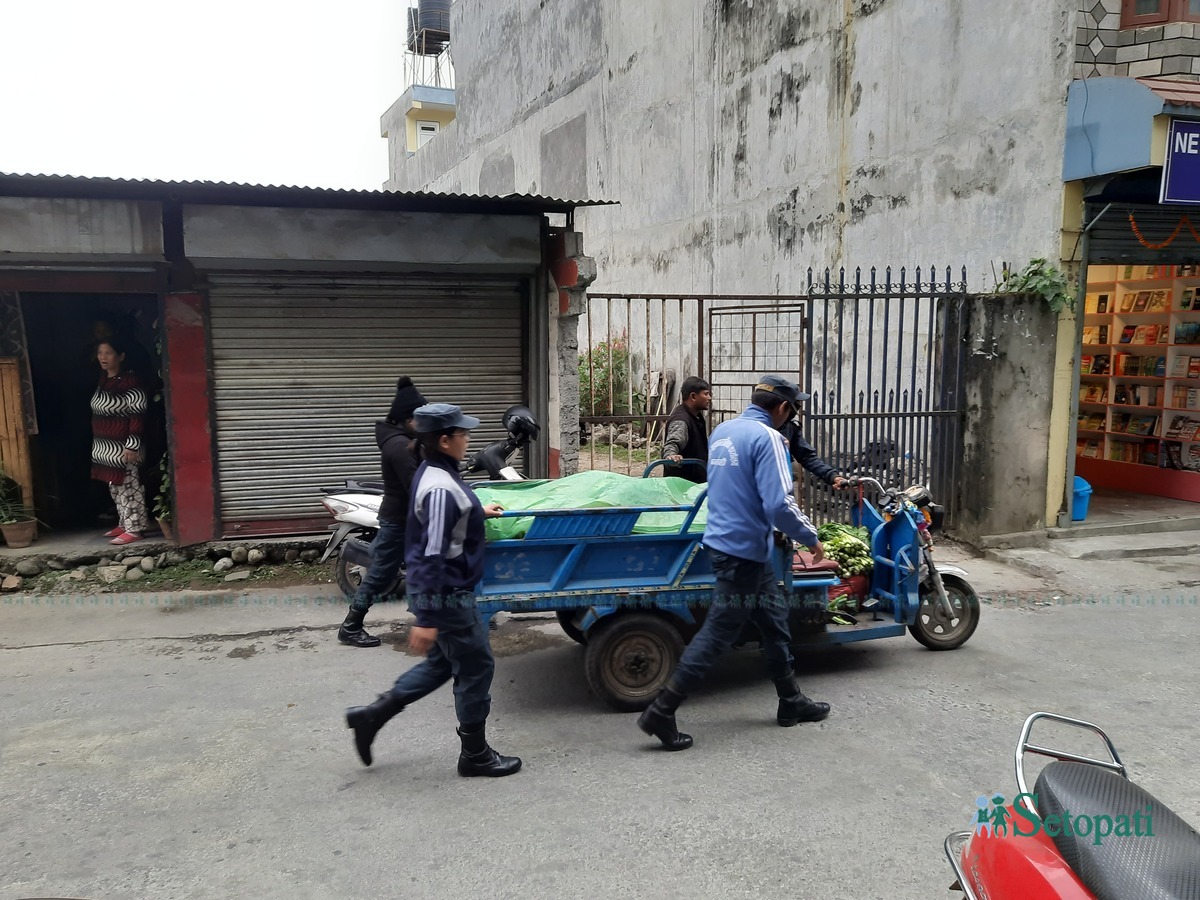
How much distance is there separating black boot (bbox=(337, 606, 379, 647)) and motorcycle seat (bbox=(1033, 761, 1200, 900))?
4.61 m

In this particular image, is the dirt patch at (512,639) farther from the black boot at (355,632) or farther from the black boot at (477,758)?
the black boot at (477,758)

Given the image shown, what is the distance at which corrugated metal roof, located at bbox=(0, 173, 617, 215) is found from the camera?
6.67 metres

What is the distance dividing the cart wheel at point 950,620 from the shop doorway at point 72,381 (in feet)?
22.7

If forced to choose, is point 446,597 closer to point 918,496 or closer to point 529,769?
point 529,769

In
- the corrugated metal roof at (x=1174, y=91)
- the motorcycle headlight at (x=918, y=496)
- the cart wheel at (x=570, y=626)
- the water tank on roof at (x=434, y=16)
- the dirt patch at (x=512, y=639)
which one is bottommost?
the dirt patch at (x=512, y=639)

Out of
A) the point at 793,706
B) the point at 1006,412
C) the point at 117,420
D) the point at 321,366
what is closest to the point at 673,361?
the point at 1006,412

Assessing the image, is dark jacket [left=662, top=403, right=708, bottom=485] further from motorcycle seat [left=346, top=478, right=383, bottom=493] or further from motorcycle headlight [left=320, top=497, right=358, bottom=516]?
motorcycle headlight [left=320, top=497, right=358, bottom=516]

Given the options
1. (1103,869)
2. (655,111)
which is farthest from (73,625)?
(655,111)

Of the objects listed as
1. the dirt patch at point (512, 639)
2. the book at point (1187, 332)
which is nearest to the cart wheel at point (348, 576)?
the dirt patch at point (512, 639)

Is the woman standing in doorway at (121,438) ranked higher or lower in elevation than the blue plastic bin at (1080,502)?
higher

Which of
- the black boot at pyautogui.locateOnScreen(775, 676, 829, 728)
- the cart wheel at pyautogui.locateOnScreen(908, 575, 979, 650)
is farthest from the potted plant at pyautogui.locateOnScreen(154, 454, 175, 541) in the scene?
the cart wheel at pyautogui.locateOnScreen(908, 575, 979, 650)

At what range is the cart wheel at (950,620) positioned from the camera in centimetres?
561

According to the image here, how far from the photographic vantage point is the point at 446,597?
385cm

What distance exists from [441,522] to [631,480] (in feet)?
4.91
